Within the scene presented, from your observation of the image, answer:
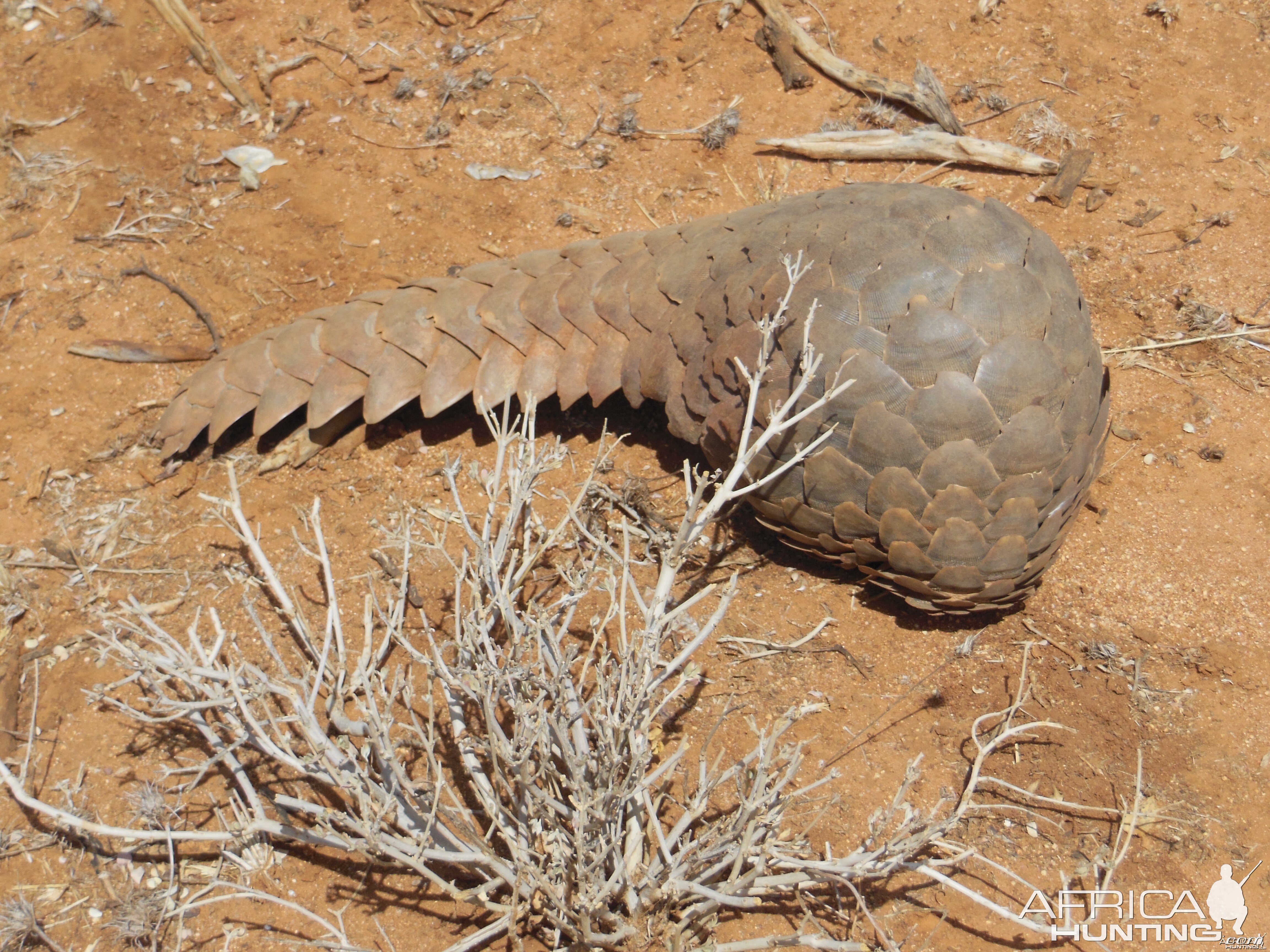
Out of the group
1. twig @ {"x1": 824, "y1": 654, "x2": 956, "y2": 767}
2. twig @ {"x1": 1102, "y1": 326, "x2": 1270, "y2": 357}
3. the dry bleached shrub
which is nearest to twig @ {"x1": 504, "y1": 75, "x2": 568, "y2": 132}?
the dry bleached shrub

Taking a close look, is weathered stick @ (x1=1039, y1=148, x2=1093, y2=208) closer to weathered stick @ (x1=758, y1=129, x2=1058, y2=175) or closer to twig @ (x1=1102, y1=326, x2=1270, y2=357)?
weathered stick @ (x1=758, y1=129, x2=1058, y2=175)

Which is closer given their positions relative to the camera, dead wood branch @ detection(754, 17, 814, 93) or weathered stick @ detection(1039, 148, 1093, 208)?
weathered stick @ detection(1039, 148, 1093, 208)

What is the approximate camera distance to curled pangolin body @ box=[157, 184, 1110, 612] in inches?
92.7

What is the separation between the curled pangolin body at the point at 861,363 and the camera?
2.36m

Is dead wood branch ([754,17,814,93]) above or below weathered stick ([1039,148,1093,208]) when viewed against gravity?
above

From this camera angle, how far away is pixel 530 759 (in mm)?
2414

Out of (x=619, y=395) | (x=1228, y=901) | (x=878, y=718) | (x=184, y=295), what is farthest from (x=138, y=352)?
(x=1228, y=901)

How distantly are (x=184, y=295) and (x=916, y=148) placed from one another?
3.12 meters

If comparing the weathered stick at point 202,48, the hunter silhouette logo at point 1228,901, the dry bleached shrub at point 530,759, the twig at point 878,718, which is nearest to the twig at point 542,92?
the weathered stick at point 202,48

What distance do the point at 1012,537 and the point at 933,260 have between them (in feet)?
2.56

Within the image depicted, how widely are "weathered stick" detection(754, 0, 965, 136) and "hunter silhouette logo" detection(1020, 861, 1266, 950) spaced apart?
3.02 m

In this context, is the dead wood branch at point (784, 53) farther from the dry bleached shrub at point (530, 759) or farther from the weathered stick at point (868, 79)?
the dry bleached shrub at point (530, 759)

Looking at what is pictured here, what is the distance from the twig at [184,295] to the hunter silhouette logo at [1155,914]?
11.1ft

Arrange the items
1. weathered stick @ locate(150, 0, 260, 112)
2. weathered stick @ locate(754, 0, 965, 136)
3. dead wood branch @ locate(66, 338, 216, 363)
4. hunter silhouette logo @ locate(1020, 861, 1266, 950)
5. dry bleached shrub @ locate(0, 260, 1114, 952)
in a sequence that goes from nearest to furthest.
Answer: dry bleached shrub @ locate(0, 260, 1114, 952) → hunter silhouette logo @ locate(1020, 861, 1266, 950) → dead wood branch @ locate(66, 338, 216, 363) → weathered stick @ locate(754, 0, 965, 136) → weathered stick @ locate(150, 0, 260, 112)
